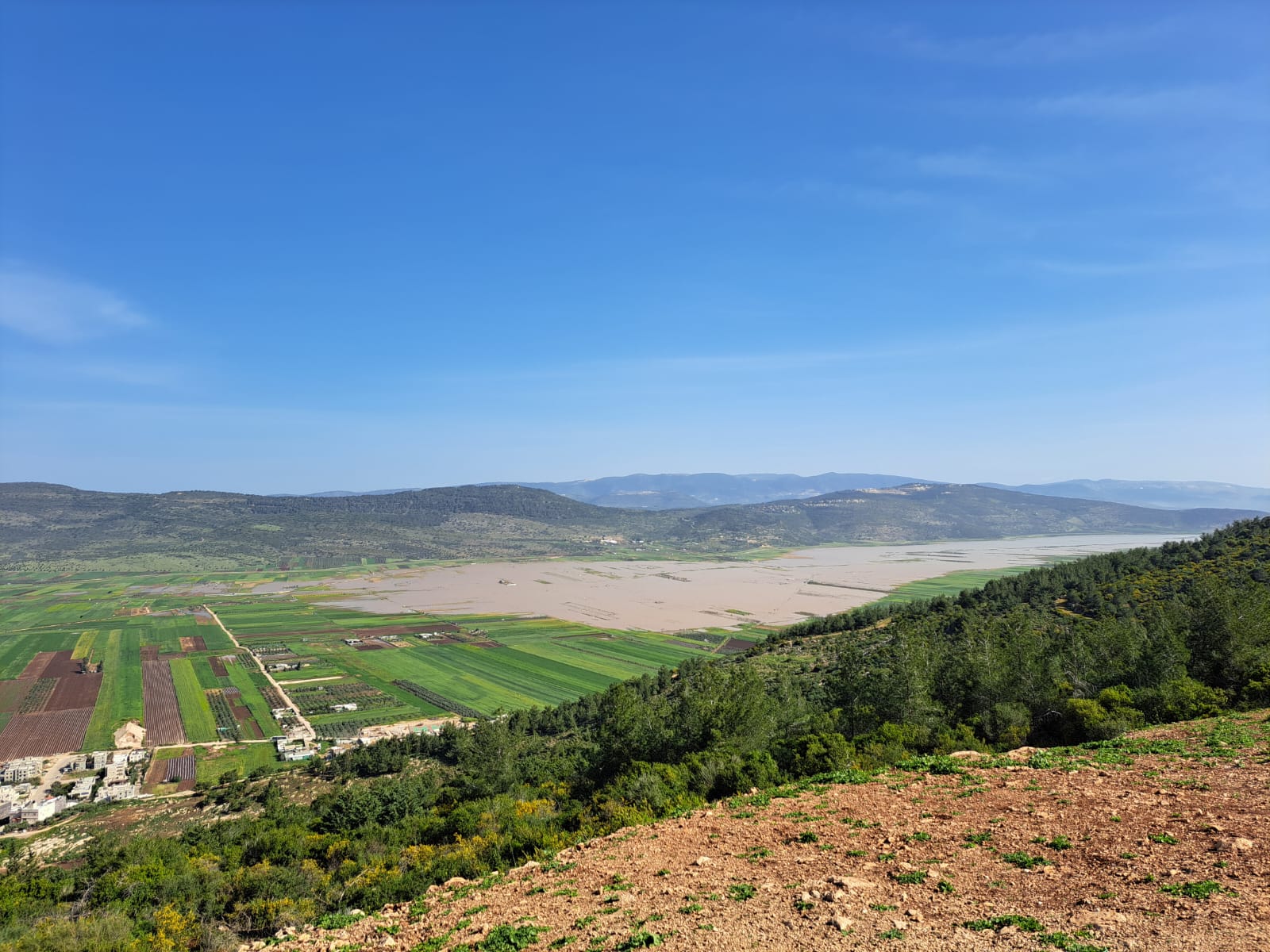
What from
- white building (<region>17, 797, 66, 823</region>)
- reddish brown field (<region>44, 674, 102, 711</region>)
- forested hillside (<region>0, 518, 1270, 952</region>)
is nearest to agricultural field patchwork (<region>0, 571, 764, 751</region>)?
reddish brown field (<region>44, 674, 102, 711</region>)

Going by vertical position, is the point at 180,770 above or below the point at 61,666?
below

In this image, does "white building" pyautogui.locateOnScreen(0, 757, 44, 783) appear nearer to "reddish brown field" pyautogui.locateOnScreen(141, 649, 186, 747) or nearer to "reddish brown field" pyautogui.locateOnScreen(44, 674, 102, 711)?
"reddish brown field" pyautogui.locateOnScreen(141, 649, 186, 747)

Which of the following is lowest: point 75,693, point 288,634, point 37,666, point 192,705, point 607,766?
point 288,634

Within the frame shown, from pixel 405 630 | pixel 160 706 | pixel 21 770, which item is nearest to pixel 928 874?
pixel 21 770

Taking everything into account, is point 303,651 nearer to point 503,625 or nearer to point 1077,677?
point 503,625

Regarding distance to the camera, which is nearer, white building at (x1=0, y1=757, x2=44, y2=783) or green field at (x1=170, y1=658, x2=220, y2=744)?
white building at (x1=0, y1=757, x2=44, y2=783)

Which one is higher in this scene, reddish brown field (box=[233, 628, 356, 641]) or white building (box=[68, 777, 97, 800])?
white building (box=[68, 777, 97, 800])

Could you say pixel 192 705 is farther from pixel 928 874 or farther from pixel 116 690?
pixel 928 874

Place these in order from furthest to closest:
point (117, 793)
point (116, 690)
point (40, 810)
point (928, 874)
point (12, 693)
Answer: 1. point (116, 690)
2. point (12, 693)
3. point (117, 793)
4. point (40, 810)
5. point (928, 874)
